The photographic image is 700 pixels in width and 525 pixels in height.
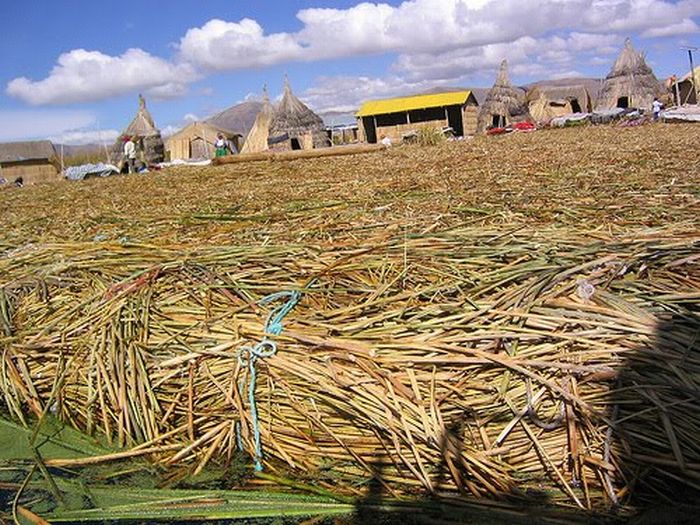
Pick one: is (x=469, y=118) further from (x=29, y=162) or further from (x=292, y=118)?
(x=29, y=162)

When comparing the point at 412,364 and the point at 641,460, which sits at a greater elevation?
the point at 412,364

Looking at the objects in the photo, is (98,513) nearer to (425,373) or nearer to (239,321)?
(239,321)

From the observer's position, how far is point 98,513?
68.1 inches

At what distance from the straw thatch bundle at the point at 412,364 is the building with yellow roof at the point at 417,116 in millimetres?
31676

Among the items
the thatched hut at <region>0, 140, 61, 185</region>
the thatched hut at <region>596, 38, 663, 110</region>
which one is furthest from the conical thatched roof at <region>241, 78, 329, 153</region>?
the thatched hut at <region>596, 38, 663, 110</region>

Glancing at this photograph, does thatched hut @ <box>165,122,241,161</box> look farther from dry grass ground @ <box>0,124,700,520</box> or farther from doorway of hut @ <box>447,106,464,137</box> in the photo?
dry grass ground @ <box>0,124,700,520</box>

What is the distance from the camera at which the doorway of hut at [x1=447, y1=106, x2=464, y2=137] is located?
33812mm

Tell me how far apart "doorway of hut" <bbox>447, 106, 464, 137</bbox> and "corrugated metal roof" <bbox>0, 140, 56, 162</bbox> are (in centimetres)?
2173

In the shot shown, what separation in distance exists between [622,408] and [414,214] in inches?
86.7

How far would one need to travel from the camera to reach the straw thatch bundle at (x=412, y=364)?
1.62 meters

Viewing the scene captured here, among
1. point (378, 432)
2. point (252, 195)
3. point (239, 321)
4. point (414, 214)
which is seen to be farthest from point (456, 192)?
point (378, 432)

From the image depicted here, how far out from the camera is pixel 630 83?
29969mm

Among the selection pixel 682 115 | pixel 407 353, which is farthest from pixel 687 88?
pixel 407 353

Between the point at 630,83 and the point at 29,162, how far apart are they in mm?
30204
